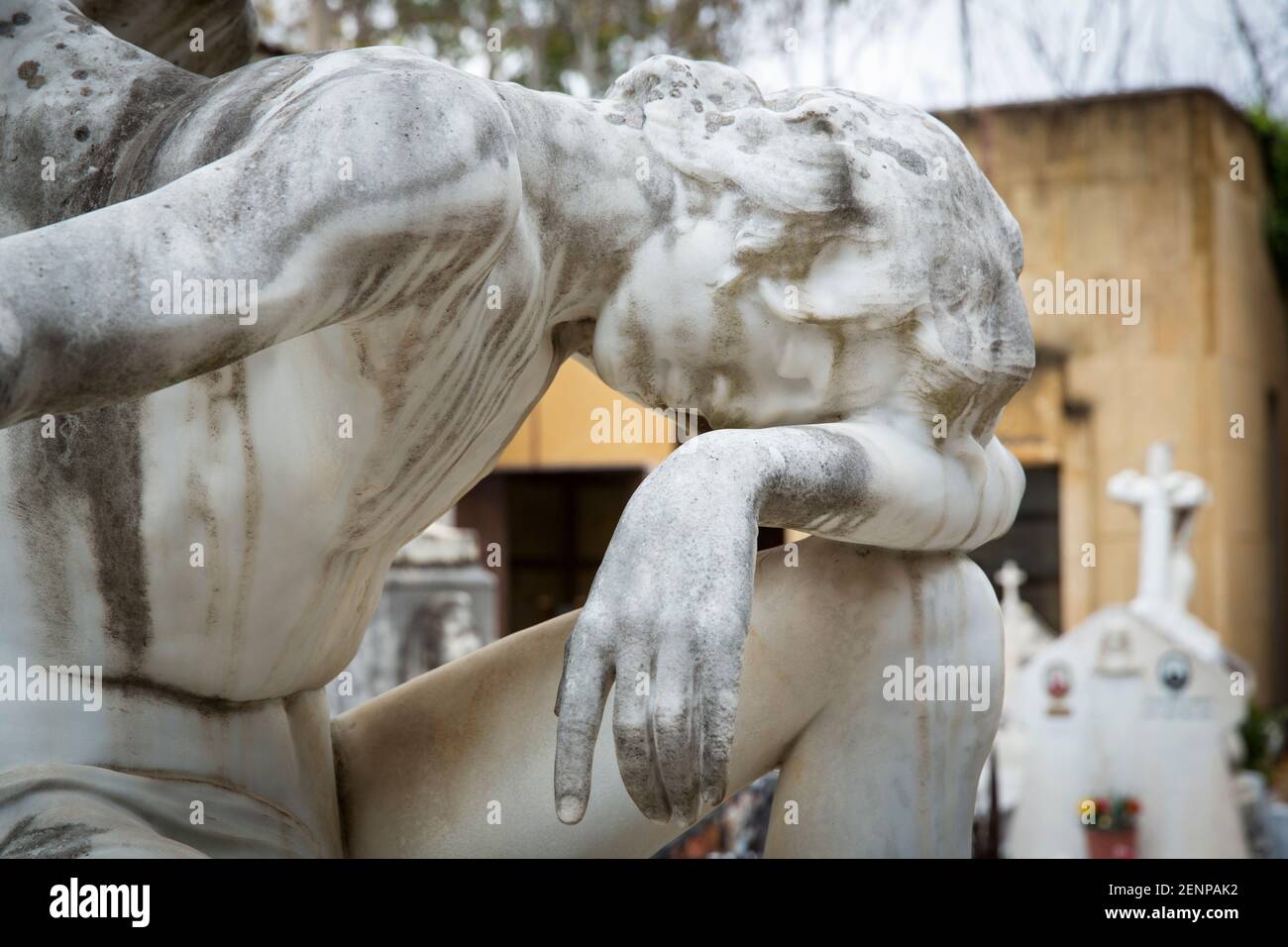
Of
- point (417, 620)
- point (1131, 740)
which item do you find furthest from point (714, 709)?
point (1131, 740)

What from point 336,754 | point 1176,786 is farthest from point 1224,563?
point 336,754

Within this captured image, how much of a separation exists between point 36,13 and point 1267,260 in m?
15.1

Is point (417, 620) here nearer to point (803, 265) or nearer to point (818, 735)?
point (818, 735)

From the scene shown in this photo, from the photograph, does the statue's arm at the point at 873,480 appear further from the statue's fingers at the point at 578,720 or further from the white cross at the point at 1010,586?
the white cross at the point at 1010,586

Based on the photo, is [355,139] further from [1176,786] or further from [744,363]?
[1176,786]

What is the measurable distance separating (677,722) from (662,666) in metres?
0.05

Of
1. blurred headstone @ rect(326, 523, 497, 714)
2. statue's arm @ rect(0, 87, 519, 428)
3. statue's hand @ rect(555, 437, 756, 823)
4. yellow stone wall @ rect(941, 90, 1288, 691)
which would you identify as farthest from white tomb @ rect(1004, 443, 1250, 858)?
statue's arm @ rect(0, 87, 519, 428)

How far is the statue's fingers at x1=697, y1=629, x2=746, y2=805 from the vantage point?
4.49 ft

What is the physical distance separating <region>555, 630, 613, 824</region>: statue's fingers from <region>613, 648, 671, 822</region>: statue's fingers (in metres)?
0.02

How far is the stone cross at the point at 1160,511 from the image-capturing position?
10.1 metres

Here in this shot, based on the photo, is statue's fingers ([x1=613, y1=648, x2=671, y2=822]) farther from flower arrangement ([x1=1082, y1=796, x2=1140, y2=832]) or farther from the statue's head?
flower arrangement ([x1=1082, y1=796, x2=1140, y2=832])

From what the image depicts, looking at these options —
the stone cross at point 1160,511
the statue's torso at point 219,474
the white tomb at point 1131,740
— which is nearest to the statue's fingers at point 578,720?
the statue's torso at point 219,474

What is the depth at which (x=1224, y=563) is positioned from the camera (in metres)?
13.8
